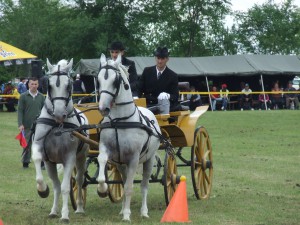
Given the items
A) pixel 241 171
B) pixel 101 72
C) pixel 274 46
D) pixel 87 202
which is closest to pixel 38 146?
pixel 101 72

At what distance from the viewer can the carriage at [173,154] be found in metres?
10.8

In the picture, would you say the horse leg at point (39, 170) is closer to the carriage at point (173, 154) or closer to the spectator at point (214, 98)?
the carriage at point (173, 154)

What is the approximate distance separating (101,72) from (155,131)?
1.32m

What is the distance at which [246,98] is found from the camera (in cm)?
3991

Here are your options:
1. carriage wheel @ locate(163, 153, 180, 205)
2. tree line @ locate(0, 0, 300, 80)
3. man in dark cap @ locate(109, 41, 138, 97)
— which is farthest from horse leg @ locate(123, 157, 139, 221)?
tree line @ locate(0, 0, 300, 80)

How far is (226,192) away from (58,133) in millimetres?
3990

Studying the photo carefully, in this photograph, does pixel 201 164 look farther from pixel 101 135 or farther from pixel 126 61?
pixel 101 135

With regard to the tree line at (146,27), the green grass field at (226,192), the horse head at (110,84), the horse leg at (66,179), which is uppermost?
the tree line at (146,27)

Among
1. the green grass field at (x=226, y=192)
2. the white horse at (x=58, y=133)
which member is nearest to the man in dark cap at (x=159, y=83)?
the green grass field at (x=226, y=192)

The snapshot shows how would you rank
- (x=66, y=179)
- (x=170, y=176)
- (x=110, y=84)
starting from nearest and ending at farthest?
(x=110, y=84)
(x=66, y=179)
(x=170, y=176)

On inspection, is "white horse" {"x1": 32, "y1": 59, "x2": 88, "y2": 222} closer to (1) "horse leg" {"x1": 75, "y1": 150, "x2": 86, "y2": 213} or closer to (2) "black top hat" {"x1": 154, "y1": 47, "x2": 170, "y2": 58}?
(1) "horse leg" {"x1": 75, "y1": 150, "x2": 86, "y2": 213}

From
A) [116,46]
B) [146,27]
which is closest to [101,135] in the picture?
[116,46]

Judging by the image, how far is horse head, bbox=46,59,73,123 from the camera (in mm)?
9562

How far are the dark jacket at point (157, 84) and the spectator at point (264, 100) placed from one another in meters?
28.4
